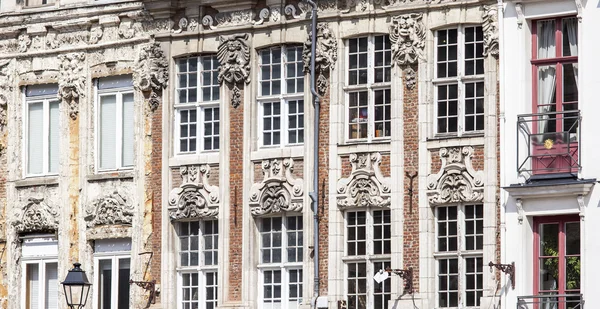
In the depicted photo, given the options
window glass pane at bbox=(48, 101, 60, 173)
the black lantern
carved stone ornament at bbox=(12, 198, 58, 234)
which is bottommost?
the black lantern

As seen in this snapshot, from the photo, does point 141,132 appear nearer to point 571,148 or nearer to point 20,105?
point 20,105

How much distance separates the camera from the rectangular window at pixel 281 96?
4112 centimetres

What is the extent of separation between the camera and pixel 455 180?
38688 millimetres

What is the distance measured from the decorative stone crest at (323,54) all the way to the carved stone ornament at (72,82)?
5.60 metres

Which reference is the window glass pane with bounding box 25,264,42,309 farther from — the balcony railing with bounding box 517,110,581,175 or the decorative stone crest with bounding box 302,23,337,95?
the balcony railing with bounding box 517,110,581,175

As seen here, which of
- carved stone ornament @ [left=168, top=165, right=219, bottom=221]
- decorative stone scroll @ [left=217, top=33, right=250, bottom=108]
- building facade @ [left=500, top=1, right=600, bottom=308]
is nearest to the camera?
building facade @ [left=500, top=1, right=600, bottom=308]

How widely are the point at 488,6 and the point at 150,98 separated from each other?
7.82m

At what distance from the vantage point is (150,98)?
1682 inches

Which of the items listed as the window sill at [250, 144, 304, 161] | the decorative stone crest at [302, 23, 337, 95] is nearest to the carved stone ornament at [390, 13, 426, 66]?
the decorative stone crest at [302, 23, 337, 95]

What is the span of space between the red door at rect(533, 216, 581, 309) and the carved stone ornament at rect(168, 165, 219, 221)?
7258 mm

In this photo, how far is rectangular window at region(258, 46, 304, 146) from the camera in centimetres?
4112

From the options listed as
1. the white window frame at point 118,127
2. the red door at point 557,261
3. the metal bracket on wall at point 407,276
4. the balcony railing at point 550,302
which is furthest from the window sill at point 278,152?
the balcony railing at point 550,302

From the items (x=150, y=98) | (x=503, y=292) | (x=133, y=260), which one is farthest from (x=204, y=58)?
(x=503, y=292)

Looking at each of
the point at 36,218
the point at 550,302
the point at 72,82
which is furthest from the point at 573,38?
the point at 36,218
